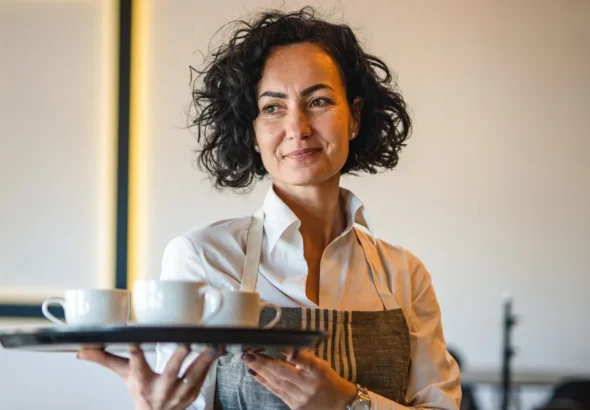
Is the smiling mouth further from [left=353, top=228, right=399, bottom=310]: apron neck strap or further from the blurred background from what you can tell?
the blurred background

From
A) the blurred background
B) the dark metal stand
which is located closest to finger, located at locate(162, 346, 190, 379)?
the dark metal stand

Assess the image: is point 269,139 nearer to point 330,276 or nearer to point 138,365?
point 330,276

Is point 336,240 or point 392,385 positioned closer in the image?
point 392,385

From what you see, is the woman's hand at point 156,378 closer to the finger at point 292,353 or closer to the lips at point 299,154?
the finger at point 292,353

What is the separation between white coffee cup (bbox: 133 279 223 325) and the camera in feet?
3.96

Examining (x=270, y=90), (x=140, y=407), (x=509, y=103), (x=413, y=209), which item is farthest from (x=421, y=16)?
(x=140, y=407)

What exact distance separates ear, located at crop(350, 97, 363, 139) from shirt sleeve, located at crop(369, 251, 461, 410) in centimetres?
32

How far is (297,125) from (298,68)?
141 mm

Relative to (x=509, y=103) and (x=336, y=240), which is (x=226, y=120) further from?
(x=509, y=103)

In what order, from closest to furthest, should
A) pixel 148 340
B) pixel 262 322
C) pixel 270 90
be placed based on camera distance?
1. pixel 148 340
2. pixel 262 322
3. pixel 270 90

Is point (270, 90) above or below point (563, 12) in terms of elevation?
below

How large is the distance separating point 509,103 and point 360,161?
7.58 feet

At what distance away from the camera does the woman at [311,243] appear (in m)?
1.70

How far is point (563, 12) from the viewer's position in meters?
4.24
